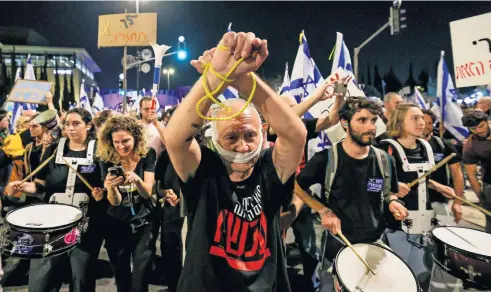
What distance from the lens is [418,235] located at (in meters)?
3.90

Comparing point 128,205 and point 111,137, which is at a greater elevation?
point 111,137

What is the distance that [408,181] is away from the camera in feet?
13.1

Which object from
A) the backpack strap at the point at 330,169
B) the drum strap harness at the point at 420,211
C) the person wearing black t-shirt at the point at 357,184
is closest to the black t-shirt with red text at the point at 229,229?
the person wearing black t-shirt at the point at 357,184

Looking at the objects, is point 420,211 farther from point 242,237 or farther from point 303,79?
point 303,79

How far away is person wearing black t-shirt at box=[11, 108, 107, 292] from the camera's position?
3.38 meters

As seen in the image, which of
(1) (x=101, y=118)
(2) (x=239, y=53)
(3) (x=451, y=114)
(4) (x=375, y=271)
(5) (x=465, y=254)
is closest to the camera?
(2) (x=239, y=53)

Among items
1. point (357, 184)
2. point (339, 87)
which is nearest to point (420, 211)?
point (357, 184)

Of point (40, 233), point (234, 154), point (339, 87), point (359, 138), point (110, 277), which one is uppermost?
point (339, 87)

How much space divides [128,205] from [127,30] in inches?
234

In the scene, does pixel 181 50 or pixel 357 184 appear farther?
pixel 181 50

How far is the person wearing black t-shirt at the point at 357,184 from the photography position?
336cm

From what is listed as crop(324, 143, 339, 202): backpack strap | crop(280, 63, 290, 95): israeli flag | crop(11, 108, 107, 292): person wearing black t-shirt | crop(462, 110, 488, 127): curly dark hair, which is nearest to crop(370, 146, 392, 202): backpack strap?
crop(324, 143, 339, 202): backpack strap

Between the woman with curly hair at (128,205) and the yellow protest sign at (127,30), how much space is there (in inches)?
201

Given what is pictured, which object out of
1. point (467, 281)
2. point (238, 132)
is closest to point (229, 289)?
point (238, 132)
